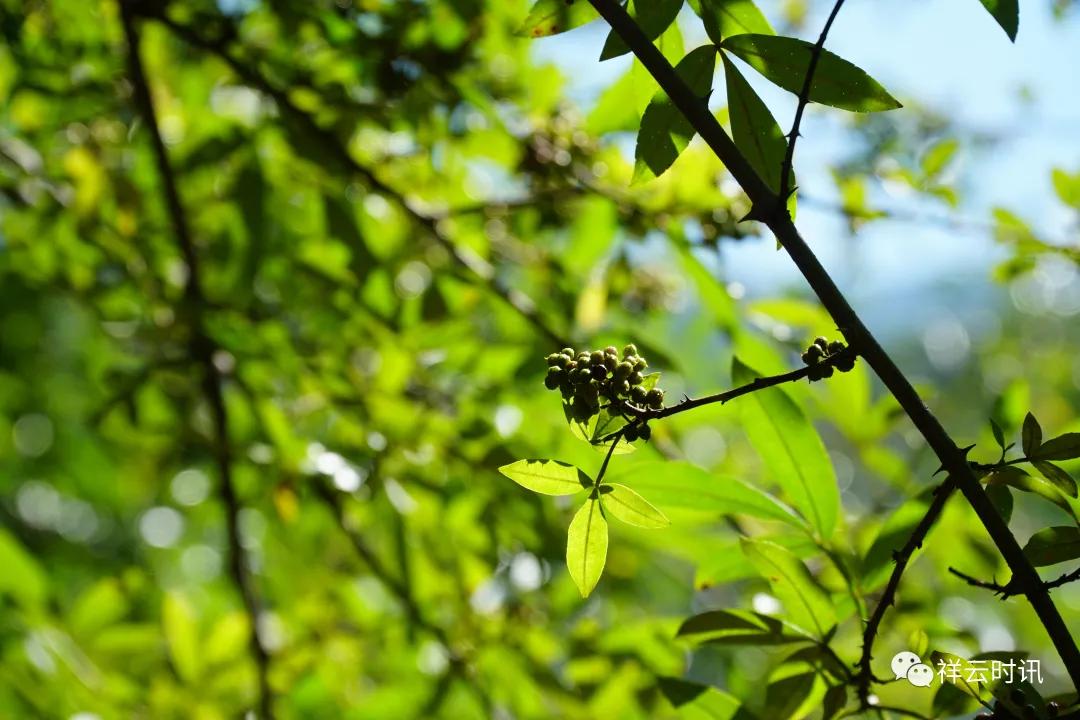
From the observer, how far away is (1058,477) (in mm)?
672

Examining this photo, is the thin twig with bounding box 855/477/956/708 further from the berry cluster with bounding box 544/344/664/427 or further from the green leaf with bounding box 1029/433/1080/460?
the berry cluster with bounding box 544/344/664/427

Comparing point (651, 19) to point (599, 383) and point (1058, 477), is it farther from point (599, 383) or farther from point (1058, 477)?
point (1058, 477)

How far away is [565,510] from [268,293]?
791 mm

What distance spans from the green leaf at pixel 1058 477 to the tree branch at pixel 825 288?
84mm

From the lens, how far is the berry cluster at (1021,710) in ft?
2.19

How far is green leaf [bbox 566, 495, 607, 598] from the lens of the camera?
2.17 feet

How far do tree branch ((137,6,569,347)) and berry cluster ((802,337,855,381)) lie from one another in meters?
0.70

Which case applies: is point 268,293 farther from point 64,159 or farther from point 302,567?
point 302,567

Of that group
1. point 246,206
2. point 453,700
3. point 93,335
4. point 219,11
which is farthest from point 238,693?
point 219,11

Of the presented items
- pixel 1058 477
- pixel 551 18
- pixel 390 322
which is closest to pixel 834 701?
pixel 1058 477

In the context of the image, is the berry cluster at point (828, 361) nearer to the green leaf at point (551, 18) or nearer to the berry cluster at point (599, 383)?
the berry cluster at point (599, 383)

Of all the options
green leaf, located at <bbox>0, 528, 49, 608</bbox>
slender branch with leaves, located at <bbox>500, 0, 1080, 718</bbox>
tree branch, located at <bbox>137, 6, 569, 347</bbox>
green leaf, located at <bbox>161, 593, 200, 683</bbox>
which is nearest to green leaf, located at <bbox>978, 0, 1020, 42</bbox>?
slender branch with leaves, located at <bbox>500, 0, 1080, 718</bbox>

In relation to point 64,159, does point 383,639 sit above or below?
below

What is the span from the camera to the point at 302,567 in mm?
1964
